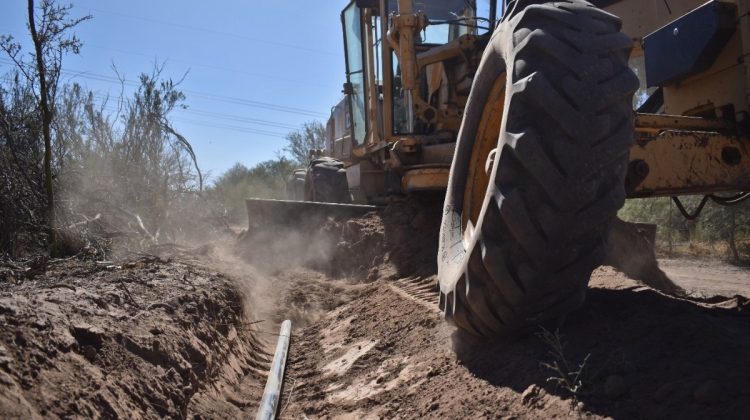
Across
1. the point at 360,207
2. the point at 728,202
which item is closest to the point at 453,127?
the point at 360,207

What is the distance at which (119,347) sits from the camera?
10.0ft

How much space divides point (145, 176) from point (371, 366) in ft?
29.7

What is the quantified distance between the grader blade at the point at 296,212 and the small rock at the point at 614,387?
5.35 metres

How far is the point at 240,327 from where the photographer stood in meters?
5.41

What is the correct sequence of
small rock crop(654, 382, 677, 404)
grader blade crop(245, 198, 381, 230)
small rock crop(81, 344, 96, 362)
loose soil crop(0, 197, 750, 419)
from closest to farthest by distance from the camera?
small rock crop(654, 382, 677, 404) → loose soil crop(0, 197, 750, 419) → small rock crop(81, 344, 96, 362) → grader blade crop(245, 198, 381, 230)

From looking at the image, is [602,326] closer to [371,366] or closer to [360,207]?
[371,366]

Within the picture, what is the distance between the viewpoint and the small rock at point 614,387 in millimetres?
2143

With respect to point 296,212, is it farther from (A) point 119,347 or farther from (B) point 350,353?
(A) point 119,347

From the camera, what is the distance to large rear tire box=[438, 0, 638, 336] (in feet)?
8.34

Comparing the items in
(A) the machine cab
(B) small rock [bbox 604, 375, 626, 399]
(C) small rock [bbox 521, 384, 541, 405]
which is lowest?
(C) small rock [bbox 521, 384, 541, 405]

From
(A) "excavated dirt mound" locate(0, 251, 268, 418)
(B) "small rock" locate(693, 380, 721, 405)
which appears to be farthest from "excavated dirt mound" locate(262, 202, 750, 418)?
(A) "excavated dirt mound" locate(0, 251, 268, 418)

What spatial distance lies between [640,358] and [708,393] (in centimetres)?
40

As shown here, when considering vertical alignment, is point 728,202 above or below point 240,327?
above

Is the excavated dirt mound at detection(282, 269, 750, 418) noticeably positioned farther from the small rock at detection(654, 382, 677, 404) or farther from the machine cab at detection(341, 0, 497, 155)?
the machine cab at detection(341, 0, 497, 155)
